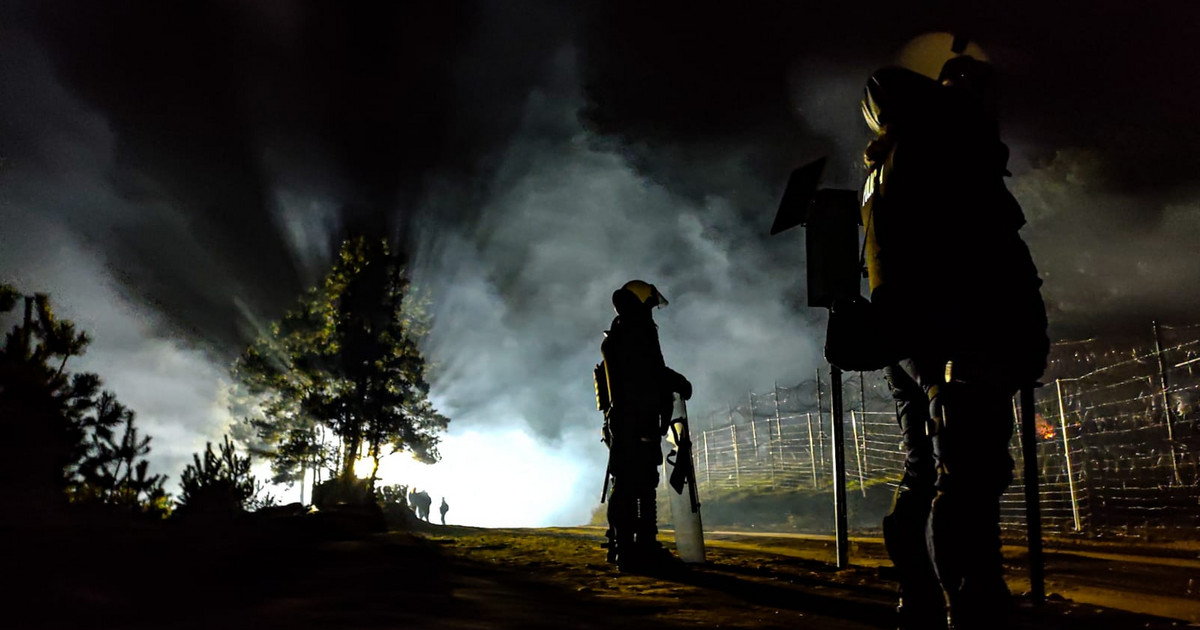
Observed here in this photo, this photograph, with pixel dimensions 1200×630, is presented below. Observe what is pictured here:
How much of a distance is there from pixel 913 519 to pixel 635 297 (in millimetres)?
3653

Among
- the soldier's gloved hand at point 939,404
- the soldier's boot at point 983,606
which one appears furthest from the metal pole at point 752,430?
the soldier's boot at point 983,606

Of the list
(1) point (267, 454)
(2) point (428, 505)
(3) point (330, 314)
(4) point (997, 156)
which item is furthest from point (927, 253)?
(1) point (267, 454)

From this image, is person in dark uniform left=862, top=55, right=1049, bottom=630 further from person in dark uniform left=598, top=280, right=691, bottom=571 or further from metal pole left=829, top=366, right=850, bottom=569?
person in dark uniform left=598, top=280, right=691, bottom=571

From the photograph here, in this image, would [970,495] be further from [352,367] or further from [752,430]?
[352,367]

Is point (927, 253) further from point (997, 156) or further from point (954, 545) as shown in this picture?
point (954, 545)

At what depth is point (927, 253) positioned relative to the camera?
6.56 feet

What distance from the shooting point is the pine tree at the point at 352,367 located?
89.4ft

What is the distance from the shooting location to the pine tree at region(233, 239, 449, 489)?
27250 millimetres

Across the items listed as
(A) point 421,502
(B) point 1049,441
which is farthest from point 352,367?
(B) point 1049,441

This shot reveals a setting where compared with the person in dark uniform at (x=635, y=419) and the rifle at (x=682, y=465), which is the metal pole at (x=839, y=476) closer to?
the rifle at (x=682, y=465)

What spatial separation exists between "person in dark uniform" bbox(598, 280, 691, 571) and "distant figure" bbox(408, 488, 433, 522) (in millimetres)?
26440

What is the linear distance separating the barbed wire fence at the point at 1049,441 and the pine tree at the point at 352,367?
41.2 feet

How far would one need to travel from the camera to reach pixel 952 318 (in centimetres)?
190

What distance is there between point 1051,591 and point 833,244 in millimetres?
2159
